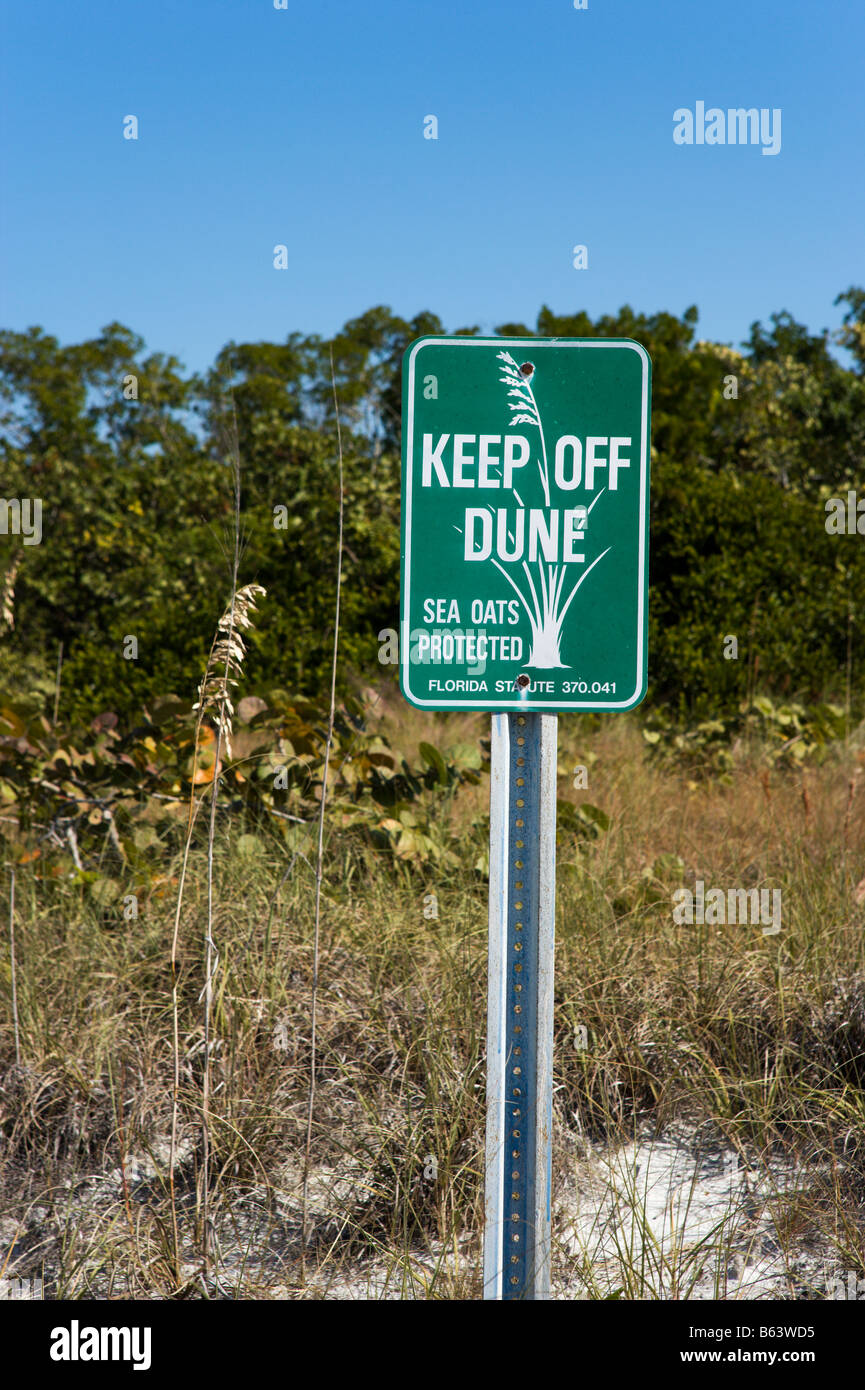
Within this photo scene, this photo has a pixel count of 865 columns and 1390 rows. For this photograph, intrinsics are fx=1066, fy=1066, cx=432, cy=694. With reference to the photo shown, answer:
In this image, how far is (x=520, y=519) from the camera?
166 centimetres

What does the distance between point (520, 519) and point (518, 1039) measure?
32.0 inches

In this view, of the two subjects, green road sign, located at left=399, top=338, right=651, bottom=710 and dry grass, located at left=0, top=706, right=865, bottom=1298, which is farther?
dry grass, located at left=0, top=706, right=865, bottom=1298

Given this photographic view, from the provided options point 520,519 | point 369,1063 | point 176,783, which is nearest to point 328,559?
point 176,783

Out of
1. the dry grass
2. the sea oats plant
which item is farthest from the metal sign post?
the dry grass

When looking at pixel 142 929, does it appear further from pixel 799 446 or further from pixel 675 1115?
pixel 799 446

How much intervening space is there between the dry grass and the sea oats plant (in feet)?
3.83

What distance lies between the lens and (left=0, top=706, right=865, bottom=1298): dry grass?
2.28 meters

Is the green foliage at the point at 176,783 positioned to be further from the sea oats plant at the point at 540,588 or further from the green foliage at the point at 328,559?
the sea oats plant at the point at 540,588

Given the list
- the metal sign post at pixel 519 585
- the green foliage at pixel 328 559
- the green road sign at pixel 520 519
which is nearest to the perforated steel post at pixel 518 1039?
the metal sign post at pixel 519 585

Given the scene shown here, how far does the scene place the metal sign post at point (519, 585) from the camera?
1.66 m

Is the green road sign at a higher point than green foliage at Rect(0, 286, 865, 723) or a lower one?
lower

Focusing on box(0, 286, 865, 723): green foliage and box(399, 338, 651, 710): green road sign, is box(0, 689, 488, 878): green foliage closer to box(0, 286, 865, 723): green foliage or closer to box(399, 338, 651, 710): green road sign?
box(0, 286, 865, 723): green foliage

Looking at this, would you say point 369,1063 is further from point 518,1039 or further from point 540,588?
point 540,588

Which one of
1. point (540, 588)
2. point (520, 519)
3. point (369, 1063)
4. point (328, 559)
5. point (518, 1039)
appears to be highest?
point (328, 559)
